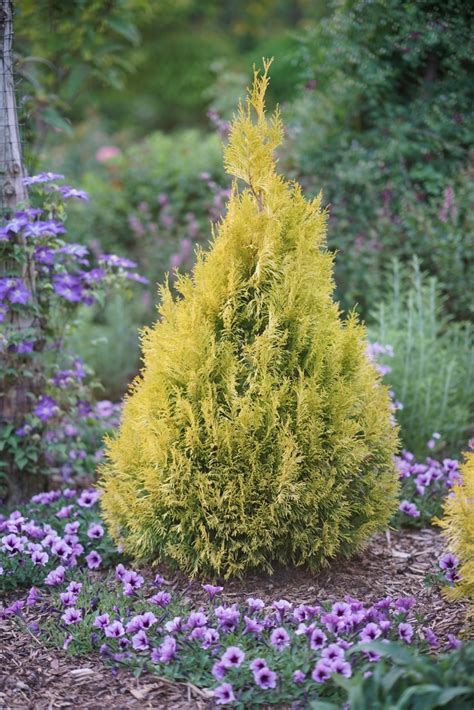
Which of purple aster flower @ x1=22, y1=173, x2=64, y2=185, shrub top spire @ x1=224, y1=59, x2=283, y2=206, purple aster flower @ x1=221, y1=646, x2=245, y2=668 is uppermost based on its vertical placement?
purple aster flower @ x1=22, y1=173, x2=64, y2=185

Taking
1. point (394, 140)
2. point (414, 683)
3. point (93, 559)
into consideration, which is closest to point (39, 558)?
point (93, 559)

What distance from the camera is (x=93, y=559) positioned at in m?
3.26

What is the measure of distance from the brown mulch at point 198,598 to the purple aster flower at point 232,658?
153 millimetres

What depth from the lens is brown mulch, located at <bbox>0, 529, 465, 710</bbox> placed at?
2.47 meters

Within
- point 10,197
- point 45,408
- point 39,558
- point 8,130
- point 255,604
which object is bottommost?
Result: point 255,604

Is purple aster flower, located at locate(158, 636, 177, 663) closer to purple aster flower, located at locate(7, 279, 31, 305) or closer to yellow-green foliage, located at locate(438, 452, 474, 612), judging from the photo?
Result: yellow-green foliage, located at locate(438, 452, 474, 612)

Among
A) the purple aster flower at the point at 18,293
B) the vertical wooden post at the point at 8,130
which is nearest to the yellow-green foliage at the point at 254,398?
the purple aster flower at the point at 18,293

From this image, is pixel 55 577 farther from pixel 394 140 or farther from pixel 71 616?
pixel 394 140

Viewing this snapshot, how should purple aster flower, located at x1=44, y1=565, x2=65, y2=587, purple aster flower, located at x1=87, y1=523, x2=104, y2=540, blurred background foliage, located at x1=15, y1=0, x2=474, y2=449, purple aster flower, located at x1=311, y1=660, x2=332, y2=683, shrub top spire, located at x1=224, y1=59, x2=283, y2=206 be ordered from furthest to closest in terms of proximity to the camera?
blurred background foliage, located at x1=15, y1=0, x2=474, y2=449, purple aster flower, located at x1=87, y1=523, x2=104, y2=540, purple aster flower, located at x1=44, y1=565, x2=65, y2=587, shrub top spire, located at x1=224, y1=59, x2=283, y2=206, purple aster flower, located at x1=311, y1=660, x2=332, y2=683

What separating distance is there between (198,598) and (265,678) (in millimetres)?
713

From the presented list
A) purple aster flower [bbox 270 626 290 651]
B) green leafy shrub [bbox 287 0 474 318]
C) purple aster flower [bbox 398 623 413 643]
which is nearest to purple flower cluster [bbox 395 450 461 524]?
purple aster flower [bbox 398 623 413 643]

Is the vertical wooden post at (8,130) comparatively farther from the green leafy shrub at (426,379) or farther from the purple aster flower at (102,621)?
the green leafy shrub at (426,379)

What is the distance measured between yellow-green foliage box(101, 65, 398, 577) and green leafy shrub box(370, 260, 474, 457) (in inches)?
66.6

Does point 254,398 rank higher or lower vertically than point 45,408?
lower
